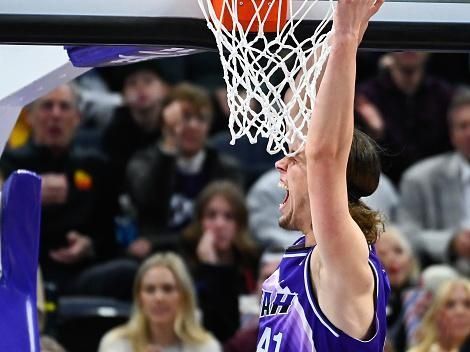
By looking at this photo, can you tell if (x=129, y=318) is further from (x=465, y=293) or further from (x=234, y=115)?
(x=234, y=115)

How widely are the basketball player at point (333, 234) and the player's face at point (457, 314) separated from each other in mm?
2653

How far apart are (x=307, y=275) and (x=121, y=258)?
338cm

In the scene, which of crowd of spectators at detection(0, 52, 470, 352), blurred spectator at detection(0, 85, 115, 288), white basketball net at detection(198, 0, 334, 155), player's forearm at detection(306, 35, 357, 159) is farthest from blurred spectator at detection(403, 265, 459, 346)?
Result: player's forearm at detection(306, 35, 357, 159)

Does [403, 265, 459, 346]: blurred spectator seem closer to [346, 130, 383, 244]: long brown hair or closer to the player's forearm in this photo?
[346, 130, 383, 244]: long brown hair

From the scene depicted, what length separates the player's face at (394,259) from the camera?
643 centimetres

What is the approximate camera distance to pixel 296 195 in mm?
3365

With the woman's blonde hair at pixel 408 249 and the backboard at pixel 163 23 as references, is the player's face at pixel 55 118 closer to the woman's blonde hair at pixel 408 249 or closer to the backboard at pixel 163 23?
the woman's blonde hair at pixel 408 249

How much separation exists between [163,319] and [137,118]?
5.71 ft

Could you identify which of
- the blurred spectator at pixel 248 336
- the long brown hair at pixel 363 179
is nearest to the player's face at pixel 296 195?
the long brown hair at pixel 363 179

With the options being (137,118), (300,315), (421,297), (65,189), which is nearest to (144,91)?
(137,118)

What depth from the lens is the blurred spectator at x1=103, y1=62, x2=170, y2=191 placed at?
717cm

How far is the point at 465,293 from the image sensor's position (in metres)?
5.97

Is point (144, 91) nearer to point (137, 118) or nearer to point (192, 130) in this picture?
point (137, 118)

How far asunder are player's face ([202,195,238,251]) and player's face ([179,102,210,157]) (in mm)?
413
